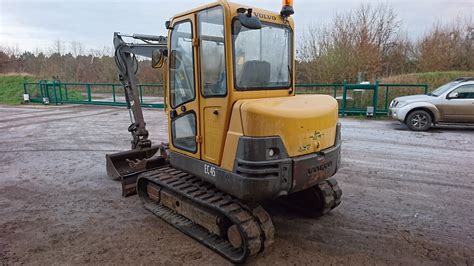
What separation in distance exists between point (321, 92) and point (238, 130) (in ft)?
46.3

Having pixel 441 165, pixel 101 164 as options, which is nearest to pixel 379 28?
pixel 441 165

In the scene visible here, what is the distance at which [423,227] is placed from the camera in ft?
13.0

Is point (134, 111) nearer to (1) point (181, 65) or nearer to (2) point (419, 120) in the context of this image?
(1) point (181, 65)

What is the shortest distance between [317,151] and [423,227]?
72.3 inches

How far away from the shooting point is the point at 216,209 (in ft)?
11.1

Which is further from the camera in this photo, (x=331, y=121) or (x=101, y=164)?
(x=101, y=164)

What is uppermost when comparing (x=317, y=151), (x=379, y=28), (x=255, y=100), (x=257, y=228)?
(x=379, y=28)

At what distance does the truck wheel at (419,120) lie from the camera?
10141 mm

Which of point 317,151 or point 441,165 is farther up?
point 317,151

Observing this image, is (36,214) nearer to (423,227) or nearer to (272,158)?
(272,158)

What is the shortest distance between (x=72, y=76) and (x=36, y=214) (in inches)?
1195

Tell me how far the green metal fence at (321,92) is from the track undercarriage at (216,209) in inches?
388

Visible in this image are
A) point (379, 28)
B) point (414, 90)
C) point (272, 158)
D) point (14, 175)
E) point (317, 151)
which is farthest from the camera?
point (379, 28)

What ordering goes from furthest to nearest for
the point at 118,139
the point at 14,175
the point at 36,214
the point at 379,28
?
the point at 379,28
the point at 118,139
the point at 14,175
the point at 36,214
